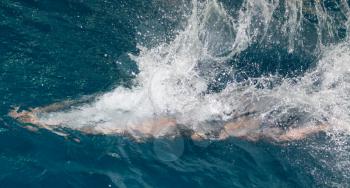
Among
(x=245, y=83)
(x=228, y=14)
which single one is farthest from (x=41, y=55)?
(x=245, y=83)

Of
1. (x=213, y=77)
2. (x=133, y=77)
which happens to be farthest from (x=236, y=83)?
(x=133, y=77)

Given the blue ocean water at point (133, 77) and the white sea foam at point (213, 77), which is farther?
the blue ocean water at point (133, 77)

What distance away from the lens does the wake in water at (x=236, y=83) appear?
563cm

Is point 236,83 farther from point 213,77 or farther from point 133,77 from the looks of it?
point 133,77

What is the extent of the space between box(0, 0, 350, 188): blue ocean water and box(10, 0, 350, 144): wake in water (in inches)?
2.0

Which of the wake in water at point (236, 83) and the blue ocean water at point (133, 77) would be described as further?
the blue ocean water at point (133, 77)

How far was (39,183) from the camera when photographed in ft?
37.2

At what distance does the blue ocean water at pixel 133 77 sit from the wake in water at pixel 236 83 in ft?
0.17

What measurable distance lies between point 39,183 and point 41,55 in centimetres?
680

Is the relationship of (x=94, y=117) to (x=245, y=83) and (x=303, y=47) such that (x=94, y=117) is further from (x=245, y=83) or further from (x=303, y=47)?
(x=303, y=47)

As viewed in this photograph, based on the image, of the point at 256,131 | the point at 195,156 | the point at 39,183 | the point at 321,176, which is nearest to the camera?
the point at 256,131

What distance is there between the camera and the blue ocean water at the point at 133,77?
19.2ft

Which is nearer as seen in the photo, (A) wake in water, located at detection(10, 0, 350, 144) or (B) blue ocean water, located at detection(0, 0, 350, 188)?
(A) wake in water, located at detection(10, 0, 350, 144)

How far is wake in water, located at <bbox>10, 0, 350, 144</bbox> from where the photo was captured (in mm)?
5633
